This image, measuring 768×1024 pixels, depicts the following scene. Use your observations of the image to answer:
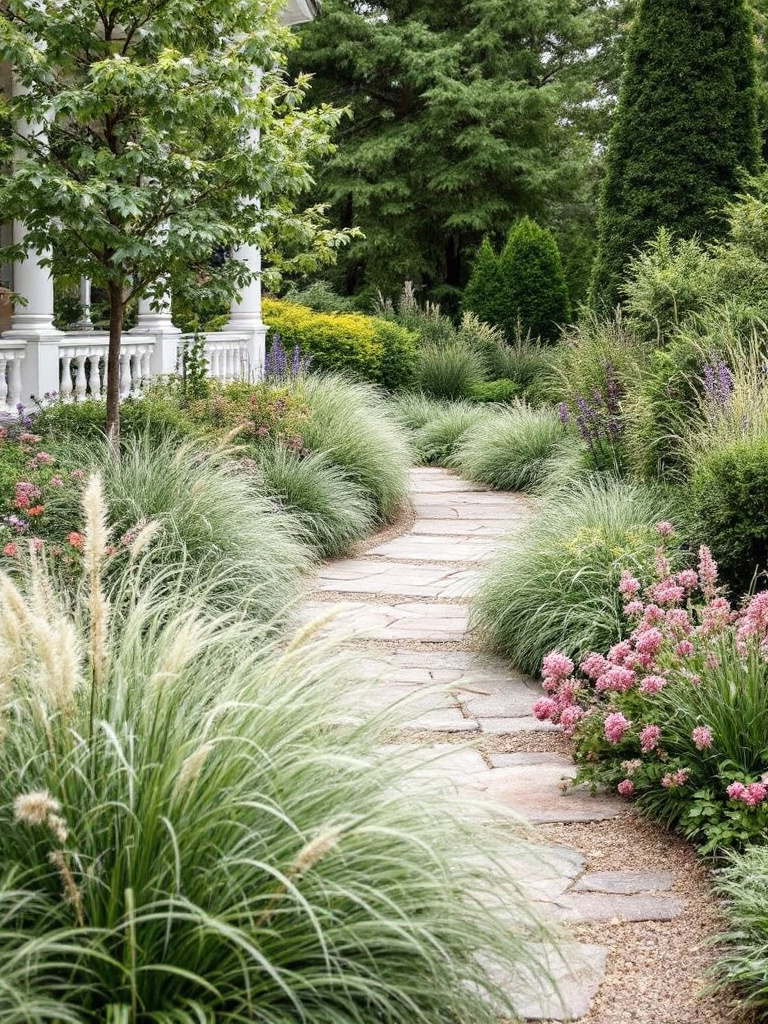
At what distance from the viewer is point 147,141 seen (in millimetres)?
7305

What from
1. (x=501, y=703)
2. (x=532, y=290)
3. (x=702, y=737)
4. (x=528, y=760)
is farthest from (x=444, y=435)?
(x=702, y=737)

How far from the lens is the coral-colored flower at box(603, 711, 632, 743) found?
13.5 ft

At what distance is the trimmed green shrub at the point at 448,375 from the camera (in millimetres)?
16562

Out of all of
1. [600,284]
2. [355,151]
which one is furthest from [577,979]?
[355,151]

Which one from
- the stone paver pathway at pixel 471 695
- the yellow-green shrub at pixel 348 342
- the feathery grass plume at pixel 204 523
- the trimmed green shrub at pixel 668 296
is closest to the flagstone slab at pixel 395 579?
the stone paver pathway at pixel 471 695

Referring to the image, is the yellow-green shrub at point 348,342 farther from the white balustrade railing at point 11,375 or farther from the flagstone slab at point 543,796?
the flagstone slab at point 543,796

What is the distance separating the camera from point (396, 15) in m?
28.0

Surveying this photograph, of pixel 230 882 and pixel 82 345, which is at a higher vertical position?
pixel 82 345

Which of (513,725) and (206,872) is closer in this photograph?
(206,872)

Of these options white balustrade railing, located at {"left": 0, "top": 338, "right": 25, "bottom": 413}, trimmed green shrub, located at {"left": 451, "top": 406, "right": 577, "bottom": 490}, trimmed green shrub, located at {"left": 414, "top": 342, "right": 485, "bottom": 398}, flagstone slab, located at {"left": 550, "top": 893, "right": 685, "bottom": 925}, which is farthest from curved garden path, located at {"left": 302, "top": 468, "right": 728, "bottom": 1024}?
trimmed green shrub, located at {"left": 414, "top": 342, "right": 485, "bottom": 398}

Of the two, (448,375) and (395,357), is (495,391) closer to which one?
(448,375)

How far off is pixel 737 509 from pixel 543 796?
1960 mm

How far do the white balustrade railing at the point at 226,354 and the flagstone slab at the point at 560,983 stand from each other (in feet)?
32.3

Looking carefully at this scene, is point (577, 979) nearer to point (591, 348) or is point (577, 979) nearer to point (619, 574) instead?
point (619, 574)
